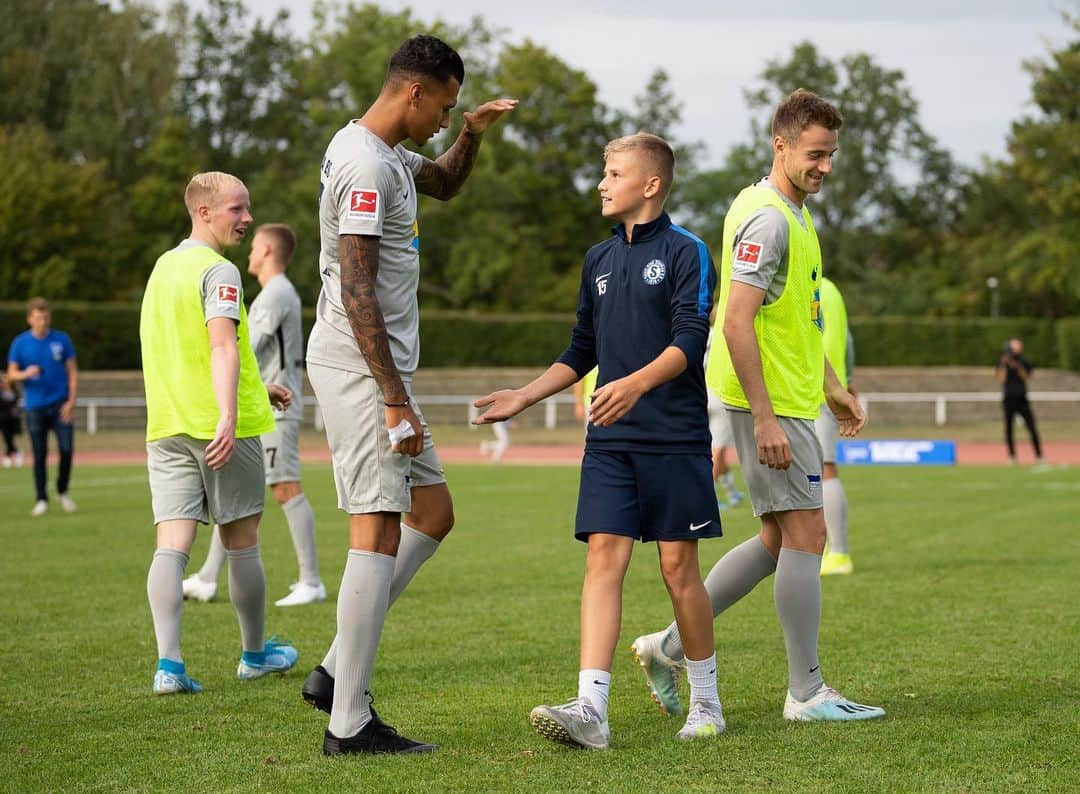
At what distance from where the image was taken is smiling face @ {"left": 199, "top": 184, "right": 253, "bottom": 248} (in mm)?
6531

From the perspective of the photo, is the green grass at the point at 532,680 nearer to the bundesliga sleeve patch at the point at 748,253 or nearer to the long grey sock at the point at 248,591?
the long grey sock at the point at 248,591

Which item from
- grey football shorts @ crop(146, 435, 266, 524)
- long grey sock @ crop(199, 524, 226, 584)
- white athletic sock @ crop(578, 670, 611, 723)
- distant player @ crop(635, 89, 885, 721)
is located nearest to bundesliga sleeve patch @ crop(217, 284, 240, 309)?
grey football shorts @ crop(146, 435, 266, 524)

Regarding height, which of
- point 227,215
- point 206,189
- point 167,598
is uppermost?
point 206,189

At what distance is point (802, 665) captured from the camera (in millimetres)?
5438

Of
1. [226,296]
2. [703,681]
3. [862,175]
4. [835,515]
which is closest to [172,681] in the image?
[226,296]

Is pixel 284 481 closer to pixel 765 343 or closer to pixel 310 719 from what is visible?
pixel 310 719

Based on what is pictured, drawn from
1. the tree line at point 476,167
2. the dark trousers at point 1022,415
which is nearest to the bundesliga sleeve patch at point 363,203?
the dark trousers at point 1022,415

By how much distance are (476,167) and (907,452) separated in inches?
1374

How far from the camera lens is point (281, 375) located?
9039 mm

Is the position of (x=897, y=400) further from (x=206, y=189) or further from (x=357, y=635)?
(x=357, y=635)

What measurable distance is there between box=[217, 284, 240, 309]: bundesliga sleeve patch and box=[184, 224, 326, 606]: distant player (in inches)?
91.1

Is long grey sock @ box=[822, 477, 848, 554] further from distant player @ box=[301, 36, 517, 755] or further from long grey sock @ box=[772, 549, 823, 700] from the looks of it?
distant player @ box=[301, 36, 517, 755]

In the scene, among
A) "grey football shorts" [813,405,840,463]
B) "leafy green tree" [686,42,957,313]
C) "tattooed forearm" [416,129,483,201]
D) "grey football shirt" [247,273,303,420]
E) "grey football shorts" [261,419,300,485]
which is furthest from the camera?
"leafy green tree" [686,42,957,313]

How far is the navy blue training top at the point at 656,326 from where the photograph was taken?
16.4 feet
